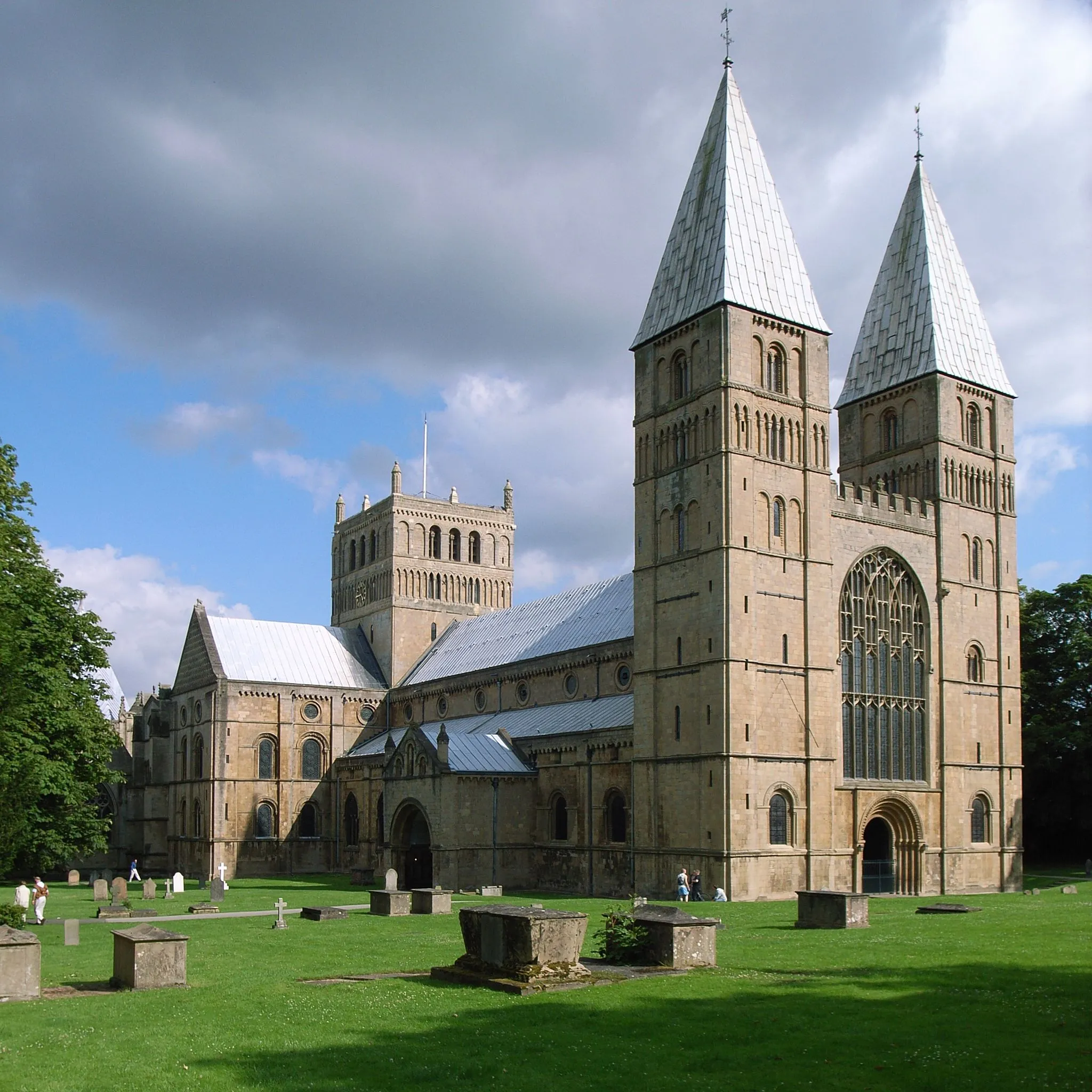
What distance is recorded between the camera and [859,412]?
53.9 m

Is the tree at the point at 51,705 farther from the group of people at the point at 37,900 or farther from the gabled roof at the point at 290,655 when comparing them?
the gabled roof at the point at 290,655

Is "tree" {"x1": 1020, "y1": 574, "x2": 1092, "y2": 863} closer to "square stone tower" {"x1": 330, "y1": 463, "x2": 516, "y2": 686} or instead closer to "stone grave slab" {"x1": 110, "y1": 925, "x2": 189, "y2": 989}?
"square stone tower" {"x1": 330, "y1": 463, "x2": 516, "y2": 686}

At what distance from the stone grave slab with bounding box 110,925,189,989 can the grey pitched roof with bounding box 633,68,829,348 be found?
30501 millimetres

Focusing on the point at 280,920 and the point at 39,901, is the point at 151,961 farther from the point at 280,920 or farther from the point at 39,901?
the point at 39,901

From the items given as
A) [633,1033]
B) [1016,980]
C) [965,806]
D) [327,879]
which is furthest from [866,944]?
[327,879]

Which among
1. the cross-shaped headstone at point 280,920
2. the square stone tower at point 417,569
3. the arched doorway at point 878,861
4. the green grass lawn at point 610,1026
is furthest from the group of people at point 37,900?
the square stone tower at point 417,569

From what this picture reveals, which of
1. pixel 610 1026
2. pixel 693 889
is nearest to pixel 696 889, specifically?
pixel 693 889

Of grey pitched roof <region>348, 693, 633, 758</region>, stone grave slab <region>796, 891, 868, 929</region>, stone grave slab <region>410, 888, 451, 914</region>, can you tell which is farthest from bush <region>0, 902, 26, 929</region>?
grey pitched roof <region>348, 693, 633, 758</region>

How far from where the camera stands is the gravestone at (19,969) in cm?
1919

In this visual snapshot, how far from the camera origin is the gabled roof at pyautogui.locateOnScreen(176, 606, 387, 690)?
6900 centimetres

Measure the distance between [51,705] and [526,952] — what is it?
23.4m

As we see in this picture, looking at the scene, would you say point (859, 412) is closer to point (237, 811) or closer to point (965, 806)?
point (965, 806)

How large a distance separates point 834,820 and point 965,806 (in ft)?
24.1

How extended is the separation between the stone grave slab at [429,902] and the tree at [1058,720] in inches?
1255
